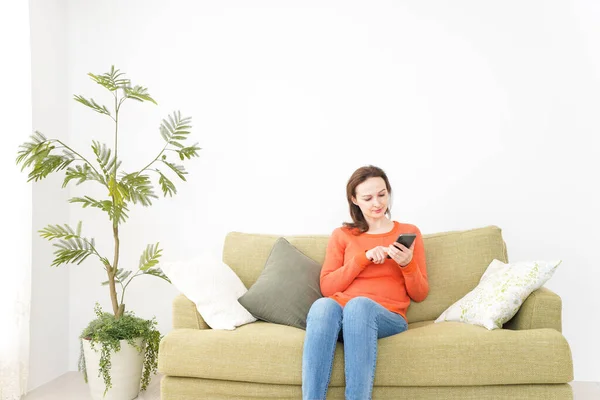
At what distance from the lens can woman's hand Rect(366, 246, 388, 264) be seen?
8.02 feet

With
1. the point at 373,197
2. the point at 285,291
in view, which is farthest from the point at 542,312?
the point at 285,291

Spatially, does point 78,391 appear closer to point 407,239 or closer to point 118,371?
point 118,371

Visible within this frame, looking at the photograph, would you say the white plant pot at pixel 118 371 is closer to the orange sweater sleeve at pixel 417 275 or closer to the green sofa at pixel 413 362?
the green sofa at pixel 413 362

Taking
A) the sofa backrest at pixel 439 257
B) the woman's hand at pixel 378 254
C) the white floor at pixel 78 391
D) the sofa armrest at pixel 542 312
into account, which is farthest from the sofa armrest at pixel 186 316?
the sofa armrest at pixel 542 312

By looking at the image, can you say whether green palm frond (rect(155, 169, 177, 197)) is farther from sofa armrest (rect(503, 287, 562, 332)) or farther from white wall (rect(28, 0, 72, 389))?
sofa armrest (rect(503, 287, 562, 332))

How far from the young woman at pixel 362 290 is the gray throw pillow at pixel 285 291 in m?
0.09

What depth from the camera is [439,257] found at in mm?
2859

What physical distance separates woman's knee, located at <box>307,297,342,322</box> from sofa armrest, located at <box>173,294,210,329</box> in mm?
556

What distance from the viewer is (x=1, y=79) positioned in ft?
9.57

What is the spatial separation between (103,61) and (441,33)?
2042mm

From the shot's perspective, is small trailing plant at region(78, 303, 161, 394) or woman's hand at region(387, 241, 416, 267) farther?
small trailing plant at region(78, 303, 161, 394)

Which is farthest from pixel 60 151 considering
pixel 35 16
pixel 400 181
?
pixel 400 181

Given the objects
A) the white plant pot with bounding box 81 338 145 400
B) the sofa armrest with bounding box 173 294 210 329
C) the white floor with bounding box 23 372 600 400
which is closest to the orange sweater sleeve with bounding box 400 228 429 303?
the sofa armrest with bounding box 173 294 210 329

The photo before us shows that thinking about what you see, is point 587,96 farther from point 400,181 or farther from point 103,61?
point 103,61
